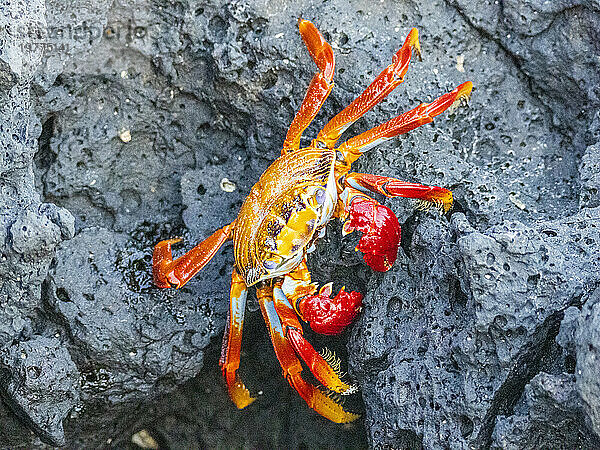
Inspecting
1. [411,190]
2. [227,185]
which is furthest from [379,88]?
[227,185]

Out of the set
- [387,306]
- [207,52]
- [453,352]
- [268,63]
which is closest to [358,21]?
[268,63]

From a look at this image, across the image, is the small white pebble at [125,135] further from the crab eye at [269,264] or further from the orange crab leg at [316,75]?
the crab eye at [269,264]

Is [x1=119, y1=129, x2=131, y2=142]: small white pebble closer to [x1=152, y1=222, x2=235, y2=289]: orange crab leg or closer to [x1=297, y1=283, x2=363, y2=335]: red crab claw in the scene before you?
[x1=152, y1=222, x2=235, y2=289]: orange crab leg

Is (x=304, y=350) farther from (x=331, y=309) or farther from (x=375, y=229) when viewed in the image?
(x=375, y=229)

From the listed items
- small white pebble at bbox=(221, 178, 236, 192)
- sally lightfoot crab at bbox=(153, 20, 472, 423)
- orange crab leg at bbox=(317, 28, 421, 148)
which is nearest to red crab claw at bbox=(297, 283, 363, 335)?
sally lightfoot crab at bbox=(153, 20, 472, 423)

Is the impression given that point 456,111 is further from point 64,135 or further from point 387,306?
point 64,135
